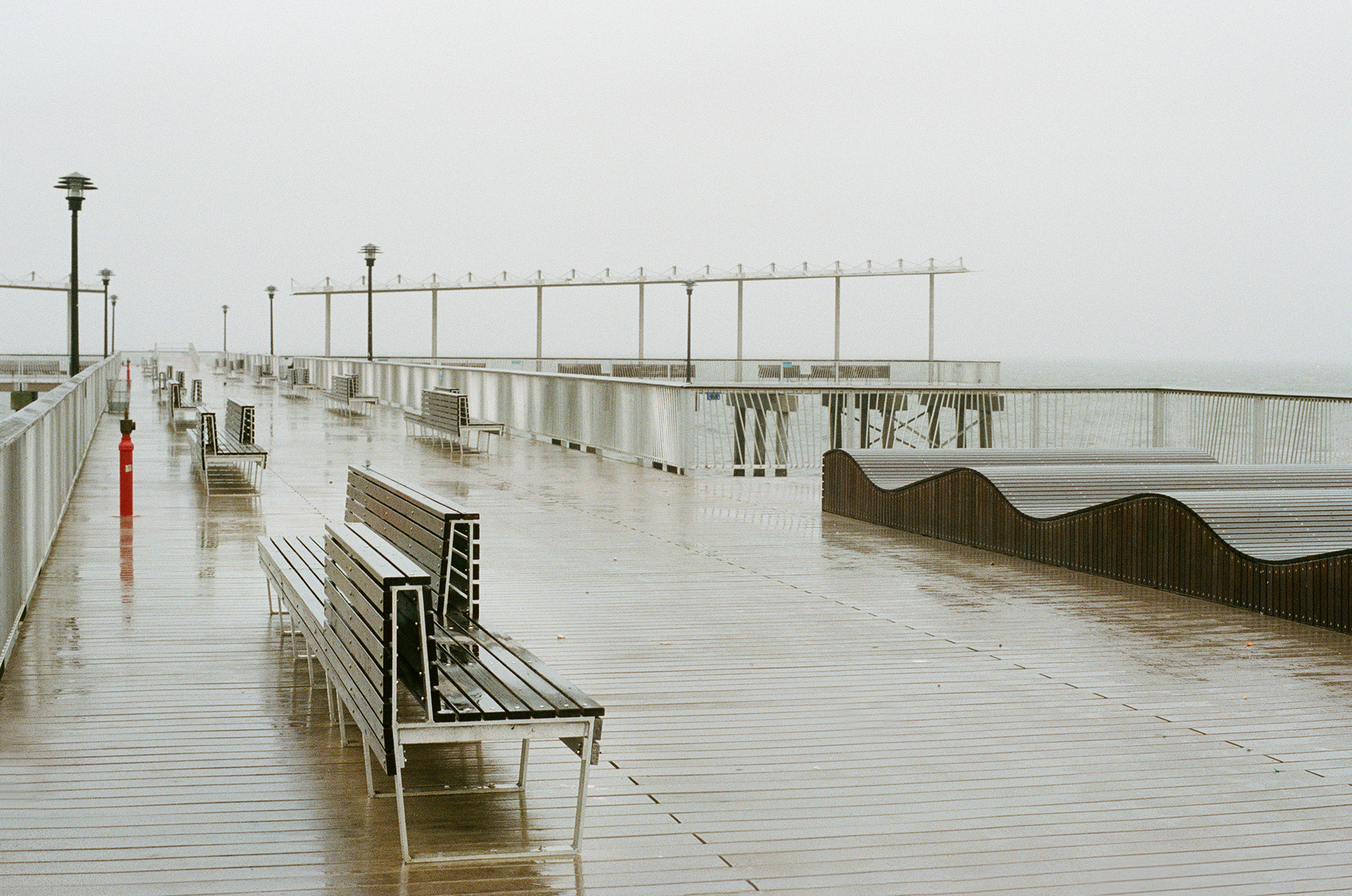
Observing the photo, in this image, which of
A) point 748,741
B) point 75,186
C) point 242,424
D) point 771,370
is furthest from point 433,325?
point 748,741

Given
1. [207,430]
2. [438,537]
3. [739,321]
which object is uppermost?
[739,321]

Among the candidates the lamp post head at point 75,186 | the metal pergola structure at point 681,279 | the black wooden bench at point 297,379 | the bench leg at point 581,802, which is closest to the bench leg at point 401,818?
the bench leg at point 581,802

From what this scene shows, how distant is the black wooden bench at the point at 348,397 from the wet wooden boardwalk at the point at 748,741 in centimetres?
1954

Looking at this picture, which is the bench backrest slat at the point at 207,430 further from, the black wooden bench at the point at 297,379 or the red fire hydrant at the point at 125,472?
the black wooden bench at the point at 297,379

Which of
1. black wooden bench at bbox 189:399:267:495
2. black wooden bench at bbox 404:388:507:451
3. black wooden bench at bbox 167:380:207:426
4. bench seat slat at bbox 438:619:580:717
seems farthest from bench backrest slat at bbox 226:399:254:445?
bench seat slat at bbox 438:619:580:717

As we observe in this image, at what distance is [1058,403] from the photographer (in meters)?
17.4

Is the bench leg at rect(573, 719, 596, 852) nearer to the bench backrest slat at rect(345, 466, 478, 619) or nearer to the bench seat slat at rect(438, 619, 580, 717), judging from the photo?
the bench seat slat at rect(438, 619, 580, 717)

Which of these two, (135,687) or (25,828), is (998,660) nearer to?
(135,687)

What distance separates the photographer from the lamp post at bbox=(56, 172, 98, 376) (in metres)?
21.7

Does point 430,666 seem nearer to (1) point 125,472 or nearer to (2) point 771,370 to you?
(1) point 125,472

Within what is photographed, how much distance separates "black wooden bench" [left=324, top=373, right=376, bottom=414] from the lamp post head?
286 inches

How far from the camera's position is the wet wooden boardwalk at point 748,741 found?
3.94m

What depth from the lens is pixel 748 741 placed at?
5.20 m

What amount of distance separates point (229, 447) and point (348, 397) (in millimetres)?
15074
